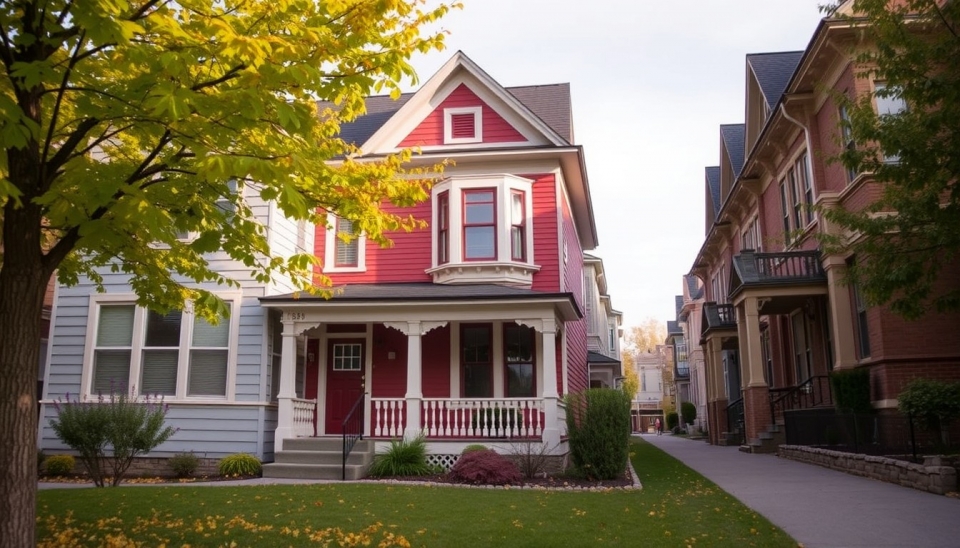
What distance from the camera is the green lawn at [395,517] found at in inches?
289

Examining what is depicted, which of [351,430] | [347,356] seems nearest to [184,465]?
[351,430]

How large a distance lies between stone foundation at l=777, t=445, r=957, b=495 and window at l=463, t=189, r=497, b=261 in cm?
789

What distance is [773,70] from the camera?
20875 millimetres

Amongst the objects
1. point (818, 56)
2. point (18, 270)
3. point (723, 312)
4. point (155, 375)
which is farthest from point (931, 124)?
point (723, 312)

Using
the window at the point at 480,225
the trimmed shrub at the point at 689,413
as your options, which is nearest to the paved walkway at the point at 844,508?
the window at the point at 480,225

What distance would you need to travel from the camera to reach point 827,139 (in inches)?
645

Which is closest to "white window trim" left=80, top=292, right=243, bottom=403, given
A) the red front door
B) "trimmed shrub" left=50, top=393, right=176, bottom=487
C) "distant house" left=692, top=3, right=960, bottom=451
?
"trimmed shrub" left=50, top=393, right=176, bottom=487

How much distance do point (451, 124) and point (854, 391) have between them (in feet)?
34.6

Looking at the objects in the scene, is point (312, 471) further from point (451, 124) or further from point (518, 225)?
point (451, 124)

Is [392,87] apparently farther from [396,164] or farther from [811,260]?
[811,260]

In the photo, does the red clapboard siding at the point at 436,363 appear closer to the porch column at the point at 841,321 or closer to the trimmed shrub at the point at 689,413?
the porch column at the point at 841,321

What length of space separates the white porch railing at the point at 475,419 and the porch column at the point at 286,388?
1.71 metres

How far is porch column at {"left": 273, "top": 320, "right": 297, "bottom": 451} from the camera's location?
14.8 metres

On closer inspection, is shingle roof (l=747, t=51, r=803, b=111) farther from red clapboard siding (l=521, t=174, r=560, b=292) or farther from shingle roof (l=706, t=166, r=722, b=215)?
shingle roof (l=706, t=166, r=722, b=215)
